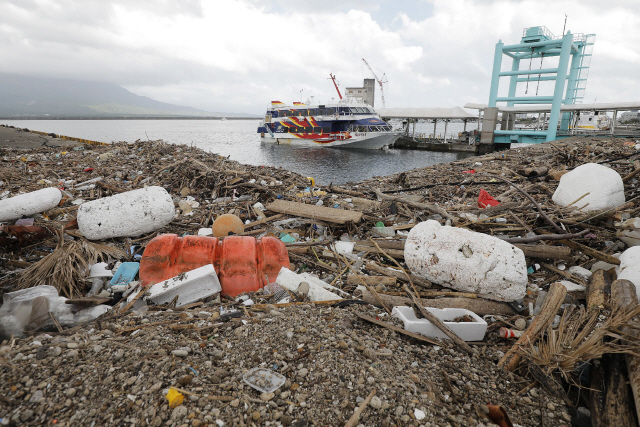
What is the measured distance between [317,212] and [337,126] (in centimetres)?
3186

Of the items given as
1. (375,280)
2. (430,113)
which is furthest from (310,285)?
(430,113)

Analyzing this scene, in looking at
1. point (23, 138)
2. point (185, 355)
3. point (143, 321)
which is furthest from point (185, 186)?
point (23, 138)

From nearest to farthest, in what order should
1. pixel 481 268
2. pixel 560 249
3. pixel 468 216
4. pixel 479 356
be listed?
pixel 479 356
pixel 481 268
pixel 560 249
pixel 468 216

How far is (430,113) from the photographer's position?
33.6 m

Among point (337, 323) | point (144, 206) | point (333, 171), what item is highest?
point (144, 206)

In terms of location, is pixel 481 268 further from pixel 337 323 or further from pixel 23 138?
pixel 23 138

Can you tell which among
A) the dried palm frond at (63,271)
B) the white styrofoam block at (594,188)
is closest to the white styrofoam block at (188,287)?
the dried palm frond at (63,271)

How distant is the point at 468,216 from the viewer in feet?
15.1

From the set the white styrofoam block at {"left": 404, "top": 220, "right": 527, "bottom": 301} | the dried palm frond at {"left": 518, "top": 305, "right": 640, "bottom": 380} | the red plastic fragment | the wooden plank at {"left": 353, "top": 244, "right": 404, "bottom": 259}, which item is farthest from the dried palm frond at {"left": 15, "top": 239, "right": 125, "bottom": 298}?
the red plastic fragment

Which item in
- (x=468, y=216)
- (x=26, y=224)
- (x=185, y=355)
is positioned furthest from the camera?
(x=468, y=216)

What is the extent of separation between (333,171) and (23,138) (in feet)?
57.1

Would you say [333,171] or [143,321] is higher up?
[143,321]

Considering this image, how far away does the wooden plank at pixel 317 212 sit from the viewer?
4.59 metres

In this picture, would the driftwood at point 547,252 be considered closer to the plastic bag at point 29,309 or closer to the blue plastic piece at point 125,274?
the blue plastic piece at point 125,274
